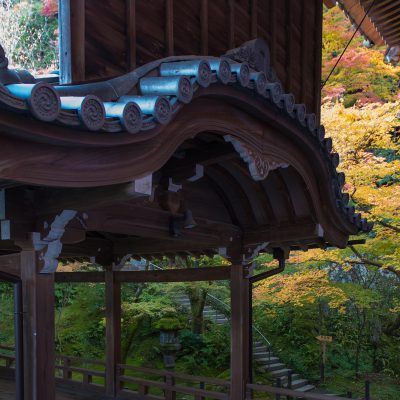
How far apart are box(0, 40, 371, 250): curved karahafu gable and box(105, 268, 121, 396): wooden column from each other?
399cm

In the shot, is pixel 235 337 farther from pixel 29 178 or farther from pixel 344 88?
pixel 344 88

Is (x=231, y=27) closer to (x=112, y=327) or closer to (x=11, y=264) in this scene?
(x=11, y=264)

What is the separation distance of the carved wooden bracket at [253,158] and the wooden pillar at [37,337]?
169 cm

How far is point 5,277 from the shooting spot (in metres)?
3.22

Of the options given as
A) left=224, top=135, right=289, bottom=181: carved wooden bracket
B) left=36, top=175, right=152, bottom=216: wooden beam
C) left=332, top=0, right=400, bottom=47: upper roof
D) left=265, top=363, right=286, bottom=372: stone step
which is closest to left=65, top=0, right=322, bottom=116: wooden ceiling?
left=36, top=175, right=152, bottom=216: wooden beam

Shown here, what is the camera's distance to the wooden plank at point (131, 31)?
3.66m

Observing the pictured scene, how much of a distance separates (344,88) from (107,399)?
1044cm

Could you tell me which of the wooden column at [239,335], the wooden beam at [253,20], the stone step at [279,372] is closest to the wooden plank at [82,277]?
the wooden column at [239,335]

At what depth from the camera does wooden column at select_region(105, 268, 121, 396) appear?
730cm

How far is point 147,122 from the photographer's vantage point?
251 cm

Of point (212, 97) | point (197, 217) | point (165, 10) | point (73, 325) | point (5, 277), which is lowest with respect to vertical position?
point (73, 325)

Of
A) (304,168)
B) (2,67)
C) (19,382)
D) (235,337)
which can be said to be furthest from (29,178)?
(235,337)

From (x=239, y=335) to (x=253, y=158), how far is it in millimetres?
3155

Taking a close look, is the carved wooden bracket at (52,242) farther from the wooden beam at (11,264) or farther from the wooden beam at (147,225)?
the wooden beam at (147,225)
